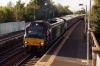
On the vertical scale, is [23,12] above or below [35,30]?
above

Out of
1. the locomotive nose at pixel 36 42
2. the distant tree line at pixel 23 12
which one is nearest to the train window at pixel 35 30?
the locomotive nose at pixel 36 42

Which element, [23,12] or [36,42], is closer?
[36,42]

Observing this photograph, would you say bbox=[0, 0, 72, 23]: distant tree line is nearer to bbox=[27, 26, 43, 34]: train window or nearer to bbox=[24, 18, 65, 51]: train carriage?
bbox=[27, 26, 43, 34]: train window

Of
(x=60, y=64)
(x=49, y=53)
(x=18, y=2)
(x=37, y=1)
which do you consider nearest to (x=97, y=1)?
(x=49, y=53)

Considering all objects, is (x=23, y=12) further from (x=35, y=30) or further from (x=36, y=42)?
(x=36, y=42)

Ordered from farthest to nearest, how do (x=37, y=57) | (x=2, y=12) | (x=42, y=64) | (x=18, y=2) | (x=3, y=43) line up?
(x=18, y=2), (x=2, y=12), (x=3, y=43), (x=37, y=57), (x=42, y=64)

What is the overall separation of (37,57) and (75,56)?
3764 mm

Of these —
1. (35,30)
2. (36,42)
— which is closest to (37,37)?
(36,42)

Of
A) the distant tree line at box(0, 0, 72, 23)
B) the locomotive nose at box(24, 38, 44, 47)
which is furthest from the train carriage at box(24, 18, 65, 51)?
the distant tree line at box(0, 0, 72, 23)

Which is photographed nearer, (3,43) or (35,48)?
(35,48)

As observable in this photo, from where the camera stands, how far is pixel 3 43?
21703 mm

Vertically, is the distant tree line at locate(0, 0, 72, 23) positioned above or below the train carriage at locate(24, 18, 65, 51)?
above

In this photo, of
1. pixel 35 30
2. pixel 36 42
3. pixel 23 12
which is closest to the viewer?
pixel 36 42

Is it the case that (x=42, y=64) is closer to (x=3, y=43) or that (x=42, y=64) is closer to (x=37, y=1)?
(x=3, y=43)
